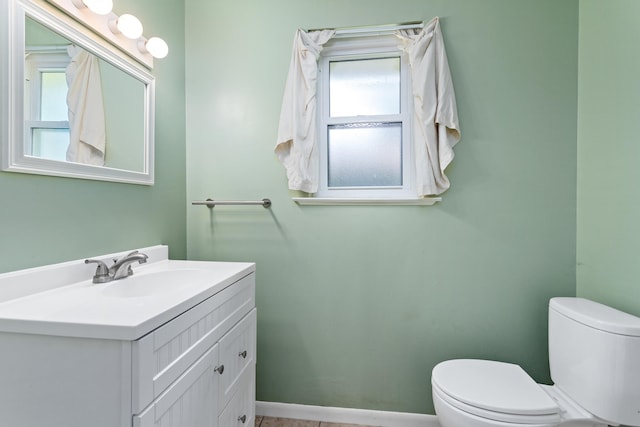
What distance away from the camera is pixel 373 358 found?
1612 mm

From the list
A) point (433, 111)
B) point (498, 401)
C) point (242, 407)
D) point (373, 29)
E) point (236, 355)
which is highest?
point (373, 29)

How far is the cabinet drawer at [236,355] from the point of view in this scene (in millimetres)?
1100

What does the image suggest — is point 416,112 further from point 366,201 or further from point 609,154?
point 609,154

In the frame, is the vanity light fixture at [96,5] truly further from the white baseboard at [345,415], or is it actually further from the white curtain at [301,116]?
the white baseboard at [345,415]

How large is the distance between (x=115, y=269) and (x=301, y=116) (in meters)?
1.11

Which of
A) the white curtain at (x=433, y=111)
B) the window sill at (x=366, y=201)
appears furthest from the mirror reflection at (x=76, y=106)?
the white curtain at (x=433, y=111)

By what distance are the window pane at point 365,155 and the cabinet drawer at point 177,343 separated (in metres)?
0.88

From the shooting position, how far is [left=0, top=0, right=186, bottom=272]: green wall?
35.9 inches

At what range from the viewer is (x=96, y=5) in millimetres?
1076

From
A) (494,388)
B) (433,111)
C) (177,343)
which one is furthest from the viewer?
(433,111)

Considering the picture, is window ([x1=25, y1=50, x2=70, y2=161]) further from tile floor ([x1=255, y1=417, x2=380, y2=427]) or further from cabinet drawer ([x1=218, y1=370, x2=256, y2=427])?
tile floor ([x1=255, y1=417, x2=380, y2=427])

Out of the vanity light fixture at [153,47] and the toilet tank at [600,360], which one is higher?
the vanity light fixture at [153,47]

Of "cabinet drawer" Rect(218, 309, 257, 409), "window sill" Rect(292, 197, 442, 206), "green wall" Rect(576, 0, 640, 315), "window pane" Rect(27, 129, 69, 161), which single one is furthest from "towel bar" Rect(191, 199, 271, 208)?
"green wall" Rect(576, 0, 640, 315)

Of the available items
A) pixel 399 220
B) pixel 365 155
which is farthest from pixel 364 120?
pixel 399 220
